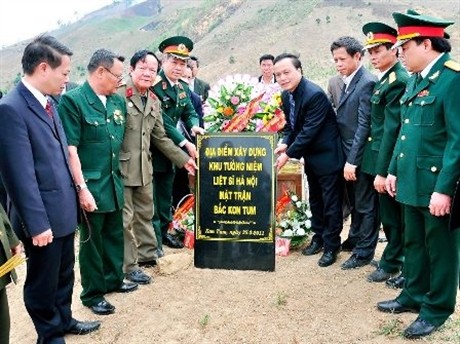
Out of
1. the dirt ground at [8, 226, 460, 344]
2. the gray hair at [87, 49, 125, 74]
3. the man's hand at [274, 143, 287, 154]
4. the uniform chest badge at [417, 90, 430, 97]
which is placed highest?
the gray hair at [87, 49, 125, 74]

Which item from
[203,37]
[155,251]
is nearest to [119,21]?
[203,37]

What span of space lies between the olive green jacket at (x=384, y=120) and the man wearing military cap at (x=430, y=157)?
0.43 meters

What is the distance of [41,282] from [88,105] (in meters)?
1.30

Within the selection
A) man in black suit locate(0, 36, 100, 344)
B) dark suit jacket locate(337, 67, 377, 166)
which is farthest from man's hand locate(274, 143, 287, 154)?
man in black suit locate(0, 36, 100, 344)

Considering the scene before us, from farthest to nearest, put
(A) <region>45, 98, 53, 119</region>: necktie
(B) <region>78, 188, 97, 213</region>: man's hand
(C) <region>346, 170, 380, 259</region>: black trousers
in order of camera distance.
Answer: (C) <region>346, 170, 380, 259</region>: black trousers → (B) <region>78, 188, 97, 213</region>: man's hand → (A) <region>45, 98, 53, 119</region>: necktie

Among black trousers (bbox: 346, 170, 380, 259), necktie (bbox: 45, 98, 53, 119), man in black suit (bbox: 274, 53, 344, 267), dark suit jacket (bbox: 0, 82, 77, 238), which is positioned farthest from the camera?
man in black suit (bbox: 274, 53, 344, 267)

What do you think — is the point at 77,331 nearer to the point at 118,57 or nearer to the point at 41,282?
the point at 41,282

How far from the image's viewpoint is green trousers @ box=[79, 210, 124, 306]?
12.5 feet

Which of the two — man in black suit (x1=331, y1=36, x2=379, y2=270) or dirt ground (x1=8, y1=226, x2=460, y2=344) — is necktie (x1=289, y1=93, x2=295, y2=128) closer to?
man in black suit (x1=331, y1=36, x2=379, y2=270)

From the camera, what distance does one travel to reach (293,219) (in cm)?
540

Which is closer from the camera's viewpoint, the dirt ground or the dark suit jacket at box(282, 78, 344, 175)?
the dirt ground

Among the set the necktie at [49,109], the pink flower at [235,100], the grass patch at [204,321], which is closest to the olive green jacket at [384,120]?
the pink flower at [235,100]

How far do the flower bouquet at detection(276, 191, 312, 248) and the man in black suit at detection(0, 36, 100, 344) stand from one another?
263cm

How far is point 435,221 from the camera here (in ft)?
10.5
